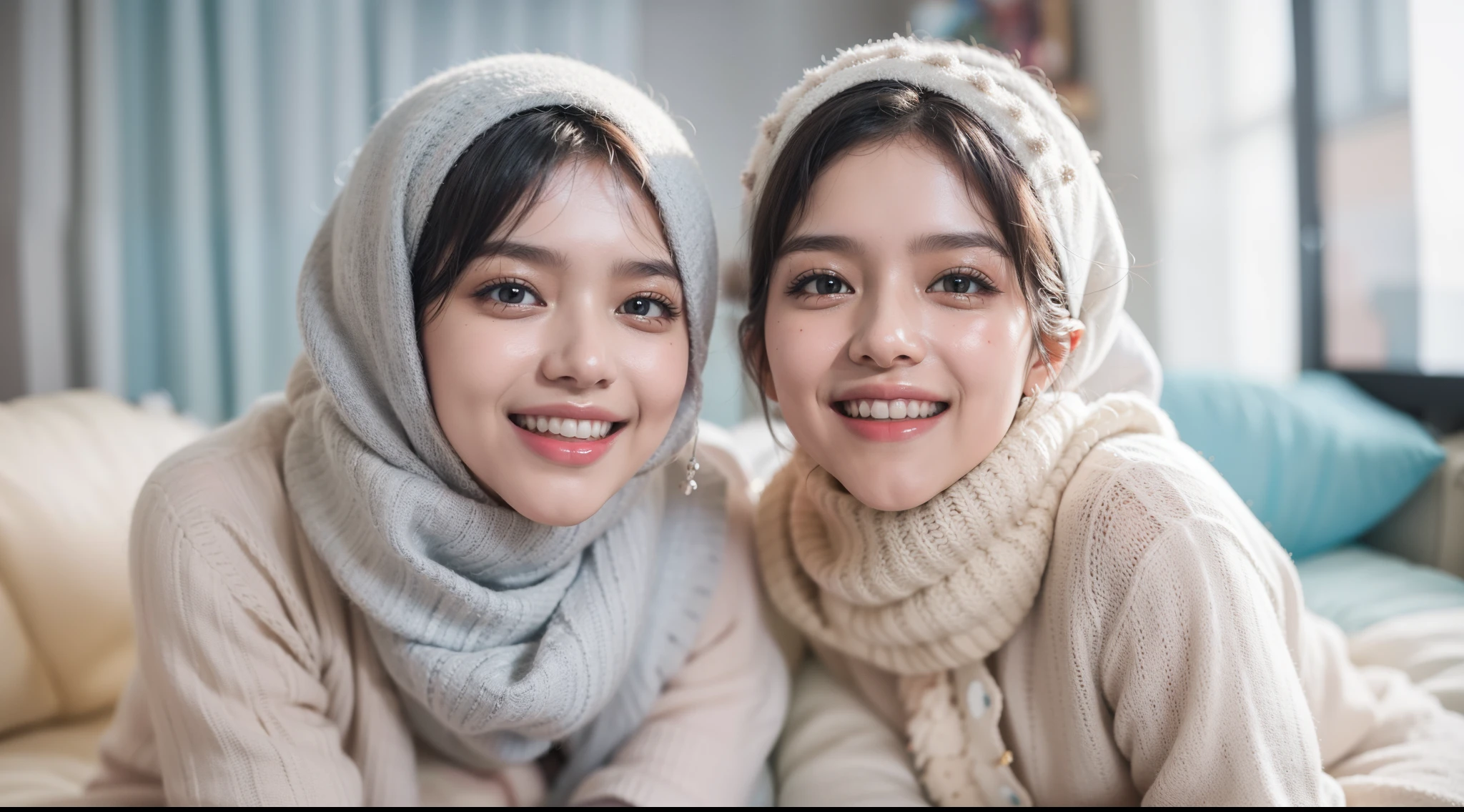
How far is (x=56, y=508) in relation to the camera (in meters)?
1.21

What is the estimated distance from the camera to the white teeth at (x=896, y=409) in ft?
2.82

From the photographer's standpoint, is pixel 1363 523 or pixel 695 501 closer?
pixel 695 501

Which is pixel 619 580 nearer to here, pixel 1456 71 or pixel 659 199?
pixel 659 199

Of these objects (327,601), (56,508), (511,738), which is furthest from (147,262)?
(511,738)

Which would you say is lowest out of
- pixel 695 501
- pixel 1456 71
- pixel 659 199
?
pixel 695 501

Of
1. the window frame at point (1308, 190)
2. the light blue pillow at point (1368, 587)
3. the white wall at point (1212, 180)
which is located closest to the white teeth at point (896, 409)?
the light blue pillow at point (1368, 587)

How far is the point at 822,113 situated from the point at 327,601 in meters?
0.77

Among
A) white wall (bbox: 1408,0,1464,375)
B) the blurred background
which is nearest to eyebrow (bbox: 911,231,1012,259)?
the blurred background

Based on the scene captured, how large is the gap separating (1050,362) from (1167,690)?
1.10ft

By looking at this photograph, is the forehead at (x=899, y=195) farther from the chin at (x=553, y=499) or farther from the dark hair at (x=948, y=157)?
the chin at (x=553, y=499)

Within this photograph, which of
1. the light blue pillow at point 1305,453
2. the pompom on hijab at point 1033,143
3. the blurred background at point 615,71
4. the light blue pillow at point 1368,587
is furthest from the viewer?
the blurred background at point 615,71

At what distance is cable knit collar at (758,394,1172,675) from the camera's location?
0.89 m

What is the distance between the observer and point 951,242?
2.71 ft

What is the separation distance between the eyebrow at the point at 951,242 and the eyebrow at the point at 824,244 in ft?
0.19
